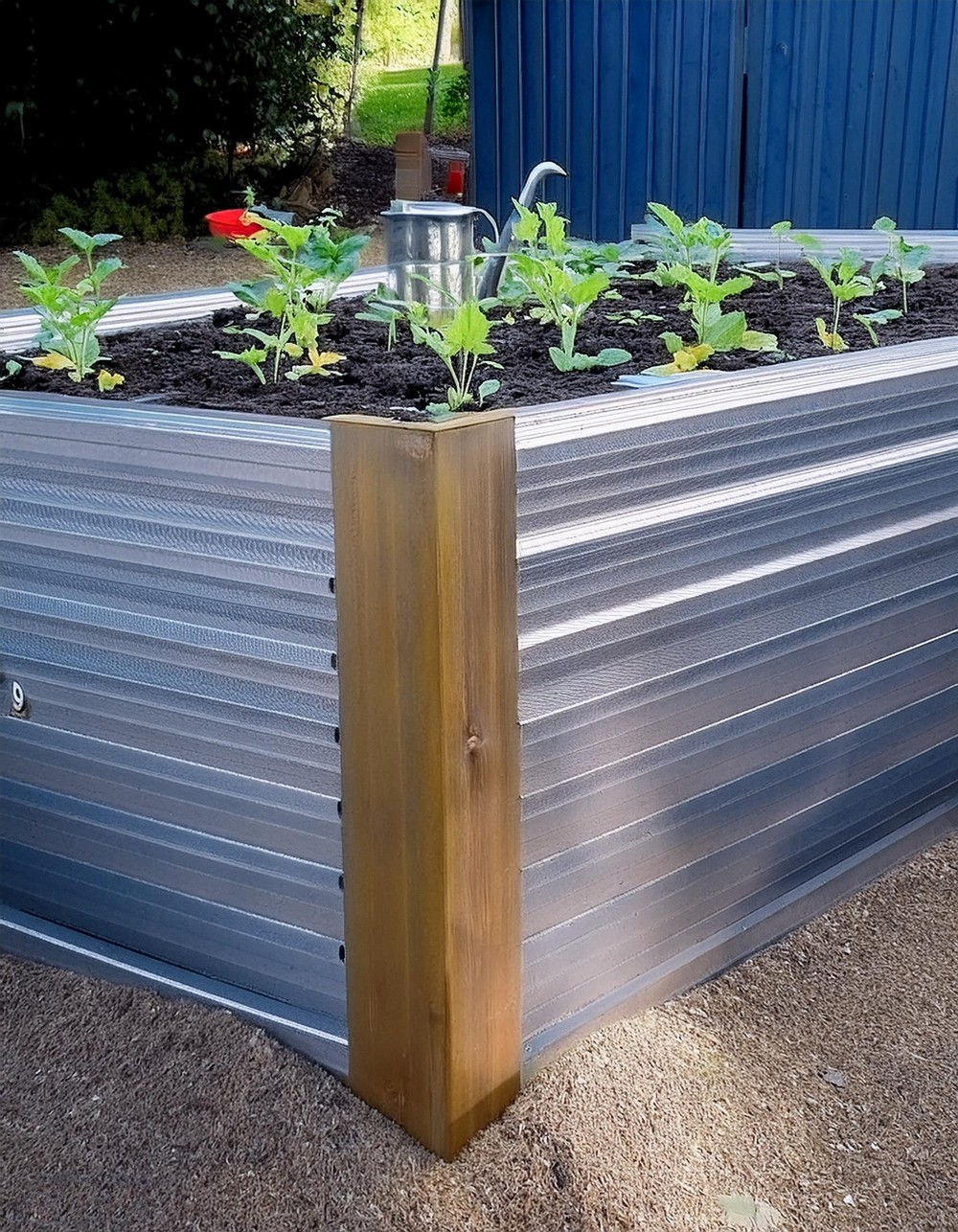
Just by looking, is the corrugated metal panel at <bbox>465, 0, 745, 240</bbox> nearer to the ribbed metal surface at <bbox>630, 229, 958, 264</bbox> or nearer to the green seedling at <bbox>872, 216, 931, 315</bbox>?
the ribbed metal surface at <bbox>630, 229, 958, 264</bbox>

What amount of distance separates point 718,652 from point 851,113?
5922mm

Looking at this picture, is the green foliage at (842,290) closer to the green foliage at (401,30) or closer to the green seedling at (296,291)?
the green seedling at (296,291)

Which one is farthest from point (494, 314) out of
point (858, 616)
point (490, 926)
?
point (490, 926)

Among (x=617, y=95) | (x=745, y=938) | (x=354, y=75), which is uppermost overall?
(x=354, y=75)

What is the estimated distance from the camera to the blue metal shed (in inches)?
268

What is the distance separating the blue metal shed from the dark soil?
412 centimetres

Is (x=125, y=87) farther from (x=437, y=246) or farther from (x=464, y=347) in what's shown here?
(x=464, y=347)

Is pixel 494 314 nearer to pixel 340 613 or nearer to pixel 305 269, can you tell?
pixel 305 269

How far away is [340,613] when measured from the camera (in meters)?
1.55

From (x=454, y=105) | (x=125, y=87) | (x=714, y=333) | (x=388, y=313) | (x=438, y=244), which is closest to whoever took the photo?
(x=714, y=333)

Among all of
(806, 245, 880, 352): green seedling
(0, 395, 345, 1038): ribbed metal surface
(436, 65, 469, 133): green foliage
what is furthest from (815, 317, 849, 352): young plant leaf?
(436, 65, 469, 133): green foliage

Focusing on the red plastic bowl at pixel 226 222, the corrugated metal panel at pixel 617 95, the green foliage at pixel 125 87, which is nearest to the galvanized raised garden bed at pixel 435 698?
the red plastic bowl at pixel 226 222

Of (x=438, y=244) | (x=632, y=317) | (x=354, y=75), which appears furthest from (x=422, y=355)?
(x=354, y=75)

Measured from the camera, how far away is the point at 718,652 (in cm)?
189
